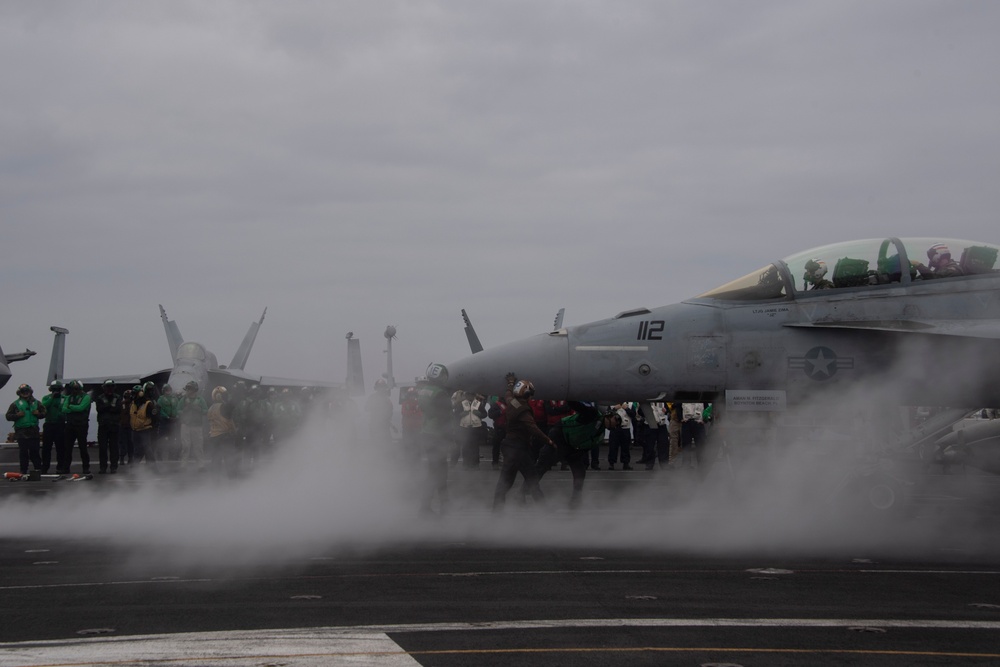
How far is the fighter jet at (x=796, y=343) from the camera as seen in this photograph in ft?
36.3

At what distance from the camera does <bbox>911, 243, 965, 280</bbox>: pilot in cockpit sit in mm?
11234

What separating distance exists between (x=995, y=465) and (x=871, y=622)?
1118cm

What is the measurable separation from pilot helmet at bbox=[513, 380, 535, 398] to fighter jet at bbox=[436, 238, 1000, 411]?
78 mm

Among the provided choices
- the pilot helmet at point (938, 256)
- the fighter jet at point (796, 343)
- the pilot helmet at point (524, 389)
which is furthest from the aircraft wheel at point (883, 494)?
the pilot helmet at point (524, 389)

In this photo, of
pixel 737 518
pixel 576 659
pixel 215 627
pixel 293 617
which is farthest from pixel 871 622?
pixel 737 518

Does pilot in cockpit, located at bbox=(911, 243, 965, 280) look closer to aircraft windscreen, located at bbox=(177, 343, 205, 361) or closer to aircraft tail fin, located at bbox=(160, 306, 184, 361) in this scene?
aircraft windscreen, located at bbox=(177, 343, 205, 361)

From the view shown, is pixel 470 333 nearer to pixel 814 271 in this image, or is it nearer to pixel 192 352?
pixel 192 352

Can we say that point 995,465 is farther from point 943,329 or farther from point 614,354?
point 614,354

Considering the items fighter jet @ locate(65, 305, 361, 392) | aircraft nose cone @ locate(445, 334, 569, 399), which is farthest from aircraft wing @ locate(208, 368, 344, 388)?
aircraft nose cone @ locate(445, 334, 569, 399)

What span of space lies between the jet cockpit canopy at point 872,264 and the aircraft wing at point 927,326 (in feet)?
1.51

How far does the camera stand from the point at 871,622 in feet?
21.7

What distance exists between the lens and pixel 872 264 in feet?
37.0

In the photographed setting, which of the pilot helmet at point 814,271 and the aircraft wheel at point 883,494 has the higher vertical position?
the pilot helmet at point 814,271

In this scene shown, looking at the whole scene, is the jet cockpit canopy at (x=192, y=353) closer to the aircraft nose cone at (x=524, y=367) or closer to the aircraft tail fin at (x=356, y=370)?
the aircraft tail fin at (x=356, y=370)
